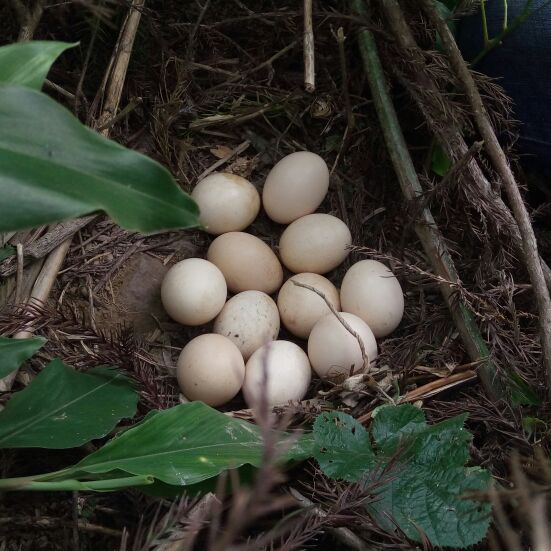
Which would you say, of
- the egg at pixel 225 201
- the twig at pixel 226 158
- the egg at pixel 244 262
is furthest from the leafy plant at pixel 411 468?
the twig at pixel 226 158

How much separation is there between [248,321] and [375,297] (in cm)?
23

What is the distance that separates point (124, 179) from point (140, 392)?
0.42 m

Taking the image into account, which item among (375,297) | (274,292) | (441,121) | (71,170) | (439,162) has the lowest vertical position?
(274,292)

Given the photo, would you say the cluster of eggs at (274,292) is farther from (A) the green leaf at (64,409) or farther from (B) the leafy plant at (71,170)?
(B) the leafy plant at (71,170)

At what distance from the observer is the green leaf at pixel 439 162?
123 cm

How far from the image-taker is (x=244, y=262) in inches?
47.2

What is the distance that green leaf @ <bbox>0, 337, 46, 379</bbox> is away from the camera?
0.81 m

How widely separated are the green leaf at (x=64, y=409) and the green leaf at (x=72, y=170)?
0.37 m

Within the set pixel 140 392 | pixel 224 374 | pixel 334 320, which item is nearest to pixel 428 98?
pixel 334 320

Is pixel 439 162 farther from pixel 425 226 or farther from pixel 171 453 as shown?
pixel 171 453

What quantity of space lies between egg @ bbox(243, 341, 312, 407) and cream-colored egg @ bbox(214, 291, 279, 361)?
33mm

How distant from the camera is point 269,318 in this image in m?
1.16

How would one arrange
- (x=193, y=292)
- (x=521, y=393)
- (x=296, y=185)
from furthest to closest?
1. (x=296, y=185)
2. (x=193, y=292)
3. (x=521, y=393)

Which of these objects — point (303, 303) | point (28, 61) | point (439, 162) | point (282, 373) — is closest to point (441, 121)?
point (439, 162)
